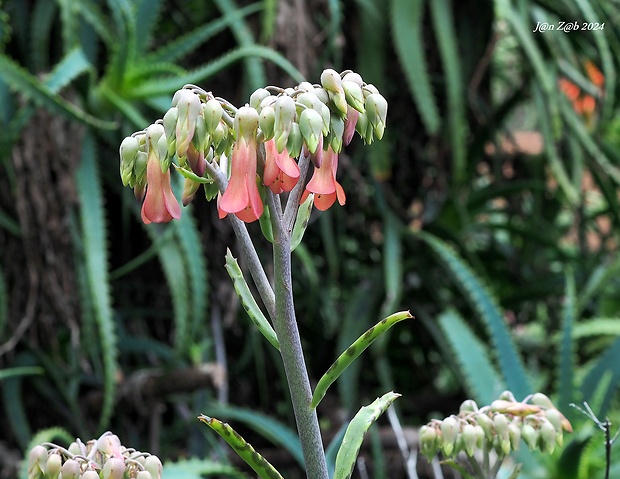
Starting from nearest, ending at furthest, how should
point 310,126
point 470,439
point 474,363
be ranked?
point 310,126
point 470,439
point 474,363

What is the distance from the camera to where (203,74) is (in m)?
1.42

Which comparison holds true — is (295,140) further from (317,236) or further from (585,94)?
(585,94)

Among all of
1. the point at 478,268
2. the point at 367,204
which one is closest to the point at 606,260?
the point at 478,268

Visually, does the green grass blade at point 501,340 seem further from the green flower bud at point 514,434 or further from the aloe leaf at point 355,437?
the aloe leaf at point 355,437

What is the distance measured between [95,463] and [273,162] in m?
0.23

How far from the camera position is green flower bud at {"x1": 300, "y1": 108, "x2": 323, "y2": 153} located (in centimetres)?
50

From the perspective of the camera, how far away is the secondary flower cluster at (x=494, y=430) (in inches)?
26.8

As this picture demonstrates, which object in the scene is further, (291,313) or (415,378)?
(415,378)

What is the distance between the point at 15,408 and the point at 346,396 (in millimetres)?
649

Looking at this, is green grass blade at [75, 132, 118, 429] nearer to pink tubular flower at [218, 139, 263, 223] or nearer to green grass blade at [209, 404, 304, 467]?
green grass blade at [209, 404, 304, 467]

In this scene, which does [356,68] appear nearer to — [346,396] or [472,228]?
[472,228]

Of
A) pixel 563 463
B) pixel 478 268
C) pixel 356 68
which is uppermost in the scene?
pixel 356 68

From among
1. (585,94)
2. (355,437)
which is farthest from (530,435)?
(585,94)

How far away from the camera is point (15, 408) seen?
5.08ft
